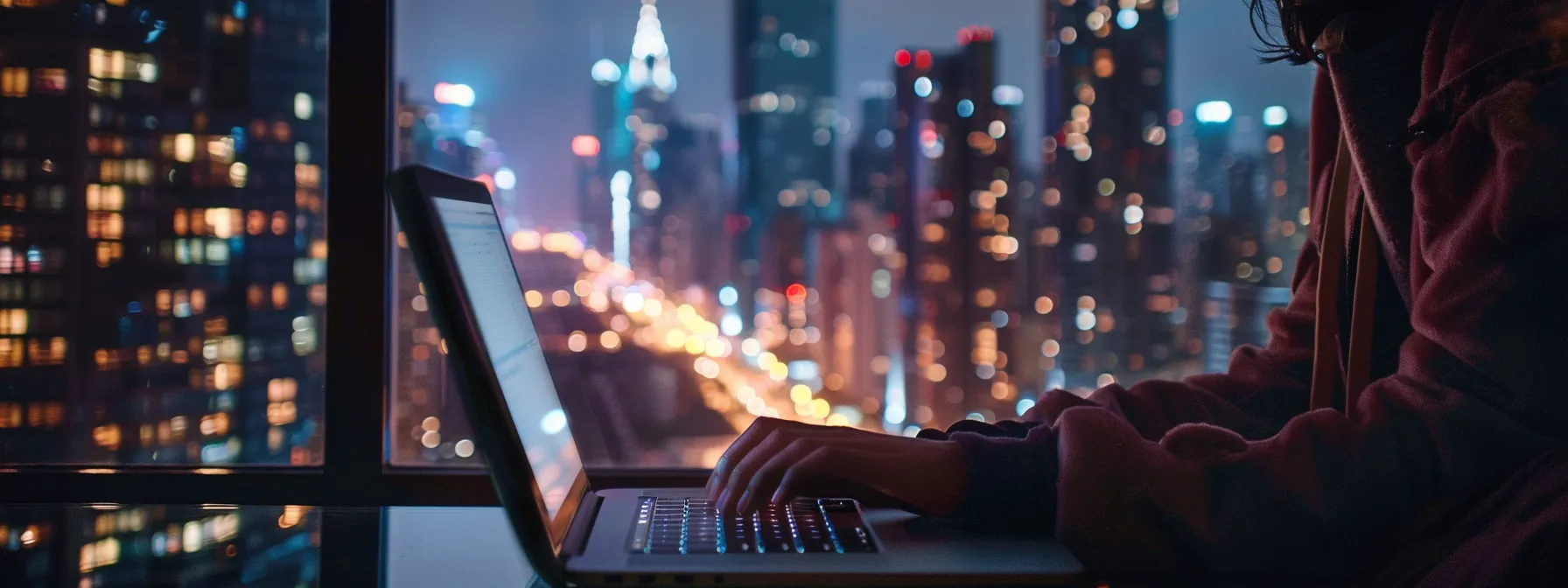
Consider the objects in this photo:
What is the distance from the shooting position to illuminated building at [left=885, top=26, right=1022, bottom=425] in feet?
15.5

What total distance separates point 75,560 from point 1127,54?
2.82 meters

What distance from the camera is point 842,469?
74 centimetres

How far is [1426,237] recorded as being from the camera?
73 centimetres

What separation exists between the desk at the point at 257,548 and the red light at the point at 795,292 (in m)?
7.53

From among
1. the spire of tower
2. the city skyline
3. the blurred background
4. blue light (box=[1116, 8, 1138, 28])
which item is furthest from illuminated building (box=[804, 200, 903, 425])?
blue light (box=[1116, 8, 1138, 28])

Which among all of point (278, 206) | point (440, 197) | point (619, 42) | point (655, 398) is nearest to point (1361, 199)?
point (440, 197)

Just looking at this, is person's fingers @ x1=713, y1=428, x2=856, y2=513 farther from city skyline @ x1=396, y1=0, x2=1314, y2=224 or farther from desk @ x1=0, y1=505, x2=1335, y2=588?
city skyline @ x1=396, y1=0, x2=1314, y2=224

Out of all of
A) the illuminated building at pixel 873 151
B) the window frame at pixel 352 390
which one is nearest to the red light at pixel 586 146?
the window frame at pixel 352 390

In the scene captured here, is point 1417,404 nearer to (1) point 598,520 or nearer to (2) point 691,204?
(1) point 598,520

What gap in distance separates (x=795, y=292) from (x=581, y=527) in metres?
8.18

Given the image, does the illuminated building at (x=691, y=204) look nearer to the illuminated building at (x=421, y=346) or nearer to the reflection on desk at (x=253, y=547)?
the illuminated building at (x=421, y=346)

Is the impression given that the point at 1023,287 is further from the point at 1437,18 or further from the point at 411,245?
the point at 411,245

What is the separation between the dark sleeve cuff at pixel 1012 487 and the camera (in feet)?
2.49

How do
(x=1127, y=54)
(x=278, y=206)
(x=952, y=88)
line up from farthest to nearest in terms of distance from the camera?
(x=952, y=88), (x=1127, y=54), (x=278, y=206)
